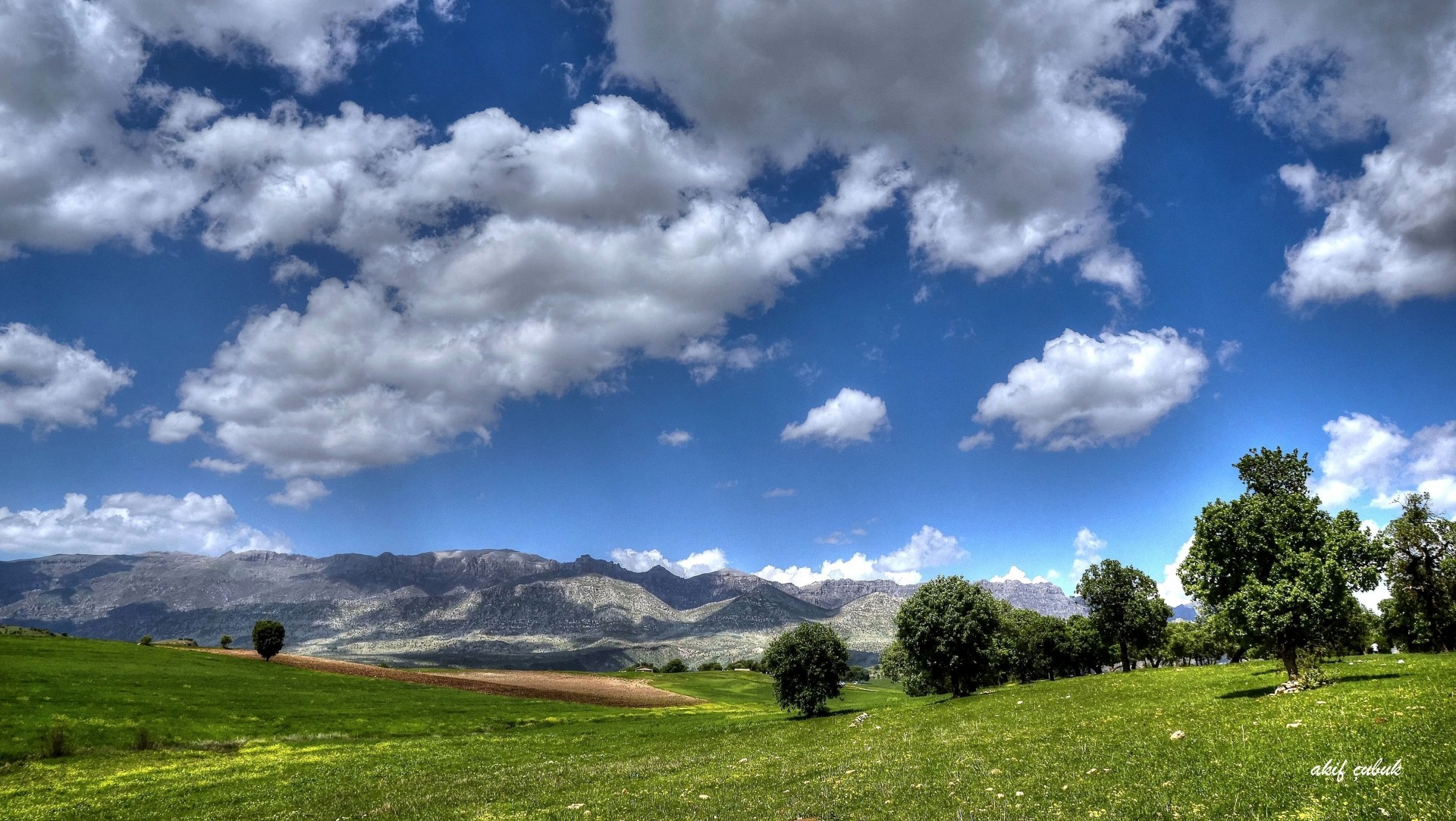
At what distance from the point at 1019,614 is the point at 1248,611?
10515 centimetres

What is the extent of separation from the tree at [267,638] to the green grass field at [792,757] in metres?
50.5

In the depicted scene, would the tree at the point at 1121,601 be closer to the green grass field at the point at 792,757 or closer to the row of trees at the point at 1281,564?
the green grass field at the point at 792,757

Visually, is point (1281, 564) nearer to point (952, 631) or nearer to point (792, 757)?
point (792, 757)

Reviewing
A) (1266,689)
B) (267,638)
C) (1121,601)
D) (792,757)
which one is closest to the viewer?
(792,757)

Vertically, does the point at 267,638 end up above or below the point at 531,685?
above

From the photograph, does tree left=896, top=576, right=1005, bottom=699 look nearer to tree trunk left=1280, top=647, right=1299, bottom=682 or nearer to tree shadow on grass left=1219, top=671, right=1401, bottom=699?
tree shadow on grass left=1219, top=671, right=1401, bottom=699

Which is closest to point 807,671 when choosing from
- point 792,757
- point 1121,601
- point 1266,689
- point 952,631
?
point 952,631

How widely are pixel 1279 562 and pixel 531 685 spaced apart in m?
128

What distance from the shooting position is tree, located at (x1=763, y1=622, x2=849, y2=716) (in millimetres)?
69688

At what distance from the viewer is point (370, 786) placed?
104 ft

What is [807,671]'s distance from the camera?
70.1 metres

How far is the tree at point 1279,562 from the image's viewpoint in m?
33.7

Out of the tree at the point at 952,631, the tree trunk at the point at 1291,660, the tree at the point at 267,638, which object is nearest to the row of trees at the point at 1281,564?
the tree trunk at the point at 1291,660

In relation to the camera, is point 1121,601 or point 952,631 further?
point 1121,601
